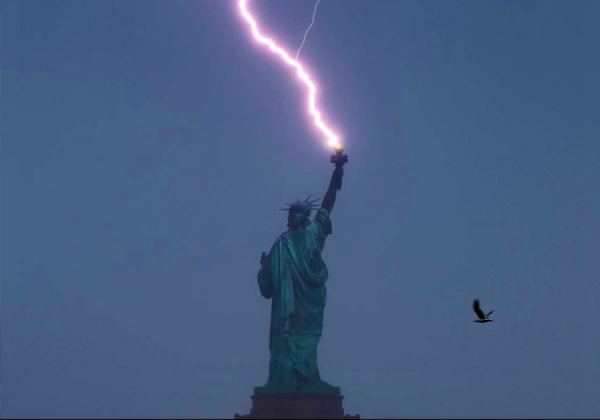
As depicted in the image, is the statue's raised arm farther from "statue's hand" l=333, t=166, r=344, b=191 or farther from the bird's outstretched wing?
the bird's outstretched wing

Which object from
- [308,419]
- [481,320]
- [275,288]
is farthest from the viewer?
[275,288]

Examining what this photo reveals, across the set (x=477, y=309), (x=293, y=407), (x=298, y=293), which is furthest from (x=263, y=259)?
(x=477, y=309)

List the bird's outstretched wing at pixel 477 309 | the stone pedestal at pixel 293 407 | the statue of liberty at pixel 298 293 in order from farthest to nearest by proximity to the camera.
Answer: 1. the statue of liberty at pixel 298 293
2. the stone pedestal at pixel 293 407
3. the bird's outstretched wing at pixel 477 309

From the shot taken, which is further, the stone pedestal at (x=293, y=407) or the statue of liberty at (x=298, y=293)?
the statue of liberty at (x=298, y=293)

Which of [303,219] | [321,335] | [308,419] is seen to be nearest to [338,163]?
[303,219]

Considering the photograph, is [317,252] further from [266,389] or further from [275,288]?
[266,389]

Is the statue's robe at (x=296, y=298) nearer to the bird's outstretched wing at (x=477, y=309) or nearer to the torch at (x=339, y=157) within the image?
the torch at (x=339, y=157)

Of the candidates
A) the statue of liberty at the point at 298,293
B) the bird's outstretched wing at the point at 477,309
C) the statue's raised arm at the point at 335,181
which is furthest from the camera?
the statue's raised arm at the point at 335,181

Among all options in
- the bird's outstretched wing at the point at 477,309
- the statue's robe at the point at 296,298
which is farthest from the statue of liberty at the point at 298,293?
the bird's outstretched wing at the point at 477,309
